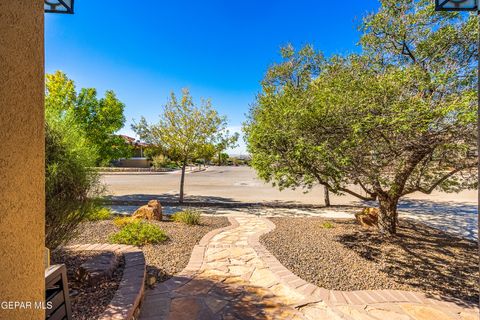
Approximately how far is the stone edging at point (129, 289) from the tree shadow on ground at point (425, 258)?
3.84m

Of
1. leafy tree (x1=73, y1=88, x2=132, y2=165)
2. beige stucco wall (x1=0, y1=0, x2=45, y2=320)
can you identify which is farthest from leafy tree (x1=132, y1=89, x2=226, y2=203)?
beige stucco wall (x1=0, y1=0, x2=45, y2=320)

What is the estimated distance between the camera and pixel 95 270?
3.23 meters

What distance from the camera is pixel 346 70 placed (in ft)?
17.4

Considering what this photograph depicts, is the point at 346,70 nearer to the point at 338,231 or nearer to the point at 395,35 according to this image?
the point at 395,35

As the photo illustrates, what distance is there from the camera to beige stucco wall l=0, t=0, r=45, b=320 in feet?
4.13

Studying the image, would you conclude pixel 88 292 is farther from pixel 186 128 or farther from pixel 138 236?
pixel 186 128

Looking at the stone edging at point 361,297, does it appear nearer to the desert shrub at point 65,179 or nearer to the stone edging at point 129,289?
the stone edging at point 129,289

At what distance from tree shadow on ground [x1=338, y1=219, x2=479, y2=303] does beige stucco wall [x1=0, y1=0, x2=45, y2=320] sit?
4.64 metres

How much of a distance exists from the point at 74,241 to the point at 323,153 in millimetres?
5289

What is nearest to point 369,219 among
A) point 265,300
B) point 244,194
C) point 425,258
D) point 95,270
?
point 425,258

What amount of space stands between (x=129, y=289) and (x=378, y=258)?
14.5ft

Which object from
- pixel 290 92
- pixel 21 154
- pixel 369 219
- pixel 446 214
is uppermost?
pixel 290 92

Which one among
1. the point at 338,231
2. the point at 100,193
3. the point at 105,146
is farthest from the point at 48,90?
the point at 338,231

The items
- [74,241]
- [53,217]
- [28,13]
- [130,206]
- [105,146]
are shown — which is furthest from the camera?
[105,146]
